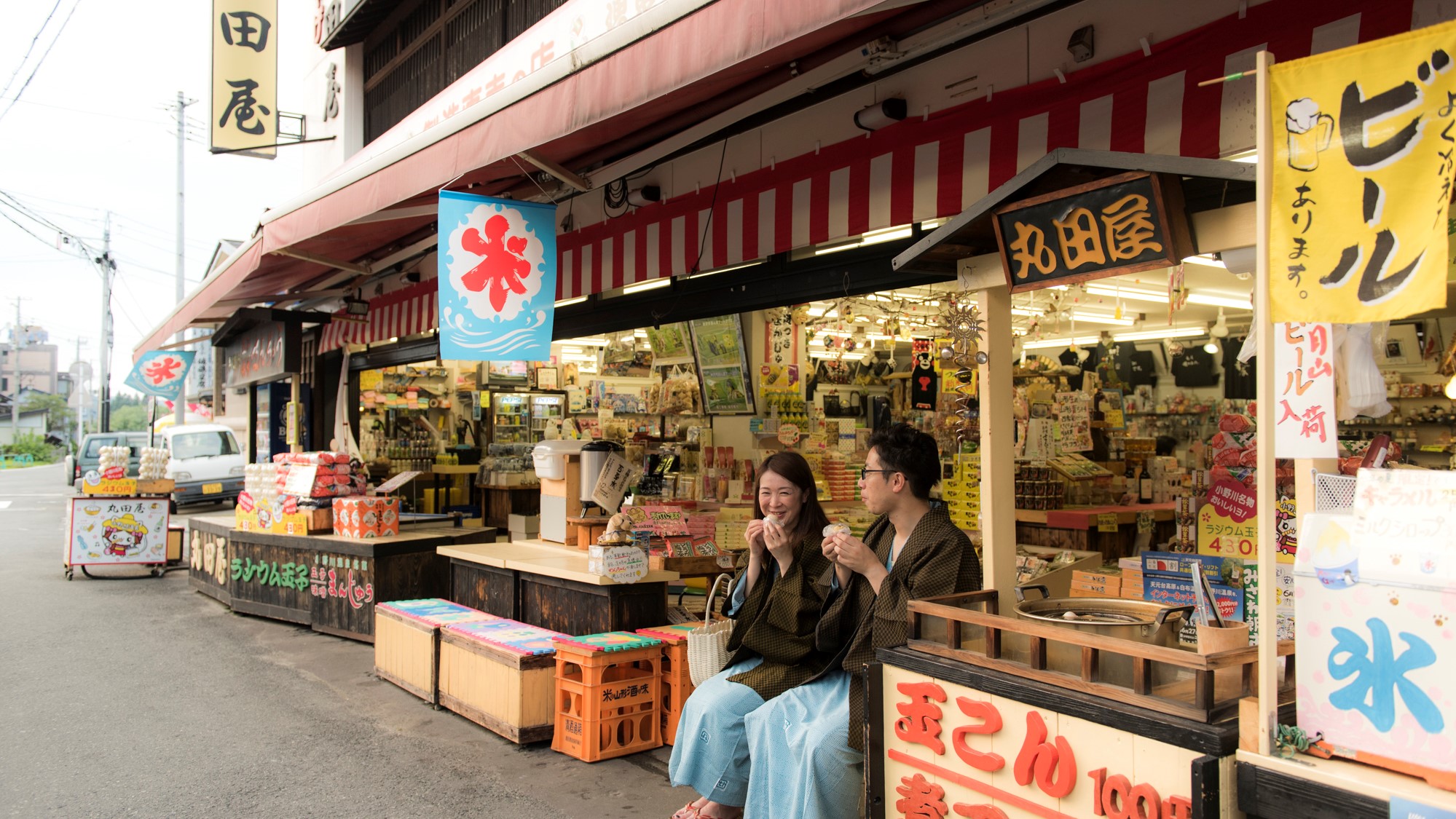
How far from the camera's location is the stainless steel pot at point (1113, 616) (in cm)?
262

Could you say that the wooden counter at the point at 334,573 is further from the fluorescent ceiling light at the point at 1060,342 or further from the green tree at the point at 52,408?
the green tree at the point at 52,408

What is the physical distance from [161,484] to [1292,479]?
41.1ft

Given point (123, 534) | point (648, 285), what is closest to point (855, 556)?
point (648, 285)

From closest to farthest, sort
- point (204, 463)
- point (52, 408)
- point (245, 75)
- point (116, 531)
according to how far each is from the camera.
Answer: point (245, 75), point (116, 531), point (204, 463), point (52, 408)

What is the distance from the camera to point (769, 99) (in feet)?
17.8

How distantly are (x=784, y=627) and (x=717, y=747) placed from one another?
1.81ft

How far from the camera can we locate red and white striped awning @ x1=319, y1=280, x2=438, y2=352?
9.38 m

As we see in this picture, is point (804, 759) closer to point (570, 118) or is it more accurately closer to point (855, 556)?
point (855, 556)

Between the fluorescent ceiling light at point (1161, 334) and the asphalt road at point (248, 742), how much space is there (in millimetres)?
9298

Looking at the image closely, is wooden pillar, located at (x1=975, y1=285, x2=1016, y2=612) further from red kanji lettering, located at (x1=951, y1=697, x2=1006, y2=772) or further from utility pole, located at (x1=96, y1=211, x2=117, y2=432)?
utility pole, located at (x1=96, y1=211, x2=117, y2=432)

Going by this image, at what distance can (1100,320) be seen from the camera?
35.3 feet

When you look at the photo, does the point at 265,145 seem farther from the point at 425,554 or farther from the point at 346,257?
the point at 425,554

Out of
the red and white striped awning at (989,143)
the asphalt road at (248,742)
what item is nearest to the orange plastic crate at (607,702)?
the asphalt road at (248,742)

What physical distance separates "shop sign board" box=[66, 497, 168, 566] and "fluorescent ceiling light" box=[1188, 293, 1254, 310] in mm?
12463
